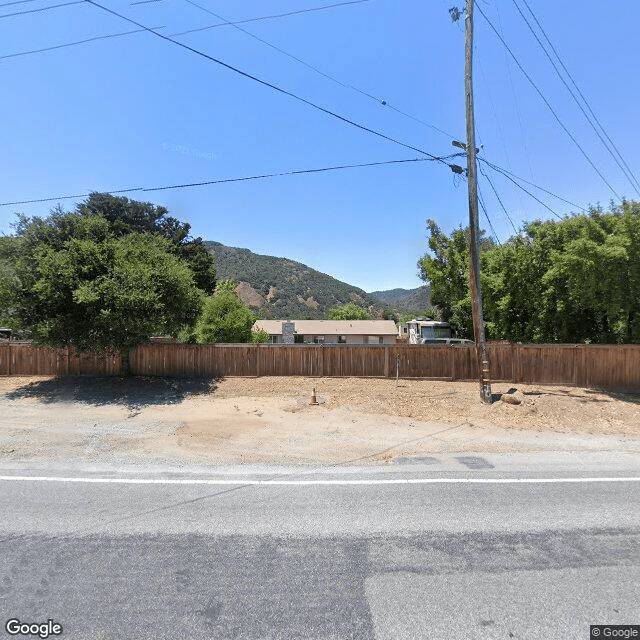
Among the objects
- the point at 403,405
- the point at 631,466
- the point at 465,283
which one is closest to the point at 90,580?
the point at 631,466

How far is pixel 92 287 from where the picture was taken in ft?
43.6

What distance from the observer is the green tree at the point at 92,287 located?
13.4 meters

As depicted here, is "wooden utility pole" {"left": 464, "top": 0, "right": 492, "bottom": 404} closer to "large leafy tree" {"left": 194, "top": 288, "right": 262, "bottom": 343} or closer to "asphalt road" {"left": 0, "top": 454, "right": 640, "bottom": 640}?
"asphalt road" {"left": 0, "top": 454, "right": 640, "bottom": 640}

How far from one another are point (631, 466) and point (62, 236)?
17.5 meters

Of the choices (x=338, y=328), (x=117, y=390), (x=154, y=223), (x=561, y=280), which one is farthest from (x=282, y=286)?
(x=117, y=390)

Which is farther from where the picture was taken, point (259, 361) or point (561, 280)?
point (561, 280)

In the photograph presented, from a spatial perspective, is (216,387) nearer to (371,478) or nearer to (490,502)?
(371,478)

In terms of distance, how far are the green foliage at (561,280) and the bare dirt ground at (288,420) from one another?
12.4ft

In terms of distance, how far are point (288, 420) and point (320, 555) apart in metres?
6.99

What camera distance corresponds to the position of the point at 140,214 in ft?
138

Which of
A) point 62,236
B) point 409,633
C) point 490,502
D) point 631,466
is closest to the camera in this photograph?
point 409,633

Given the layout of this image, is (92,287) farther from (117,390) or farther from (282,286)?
(282,286)

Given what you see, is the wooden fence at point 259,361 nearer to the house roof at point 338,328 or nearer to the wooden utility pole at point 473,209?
the wooden utility pole at point 473,209

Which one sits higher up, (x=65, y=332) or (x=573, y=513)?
(x=65, y=332)
